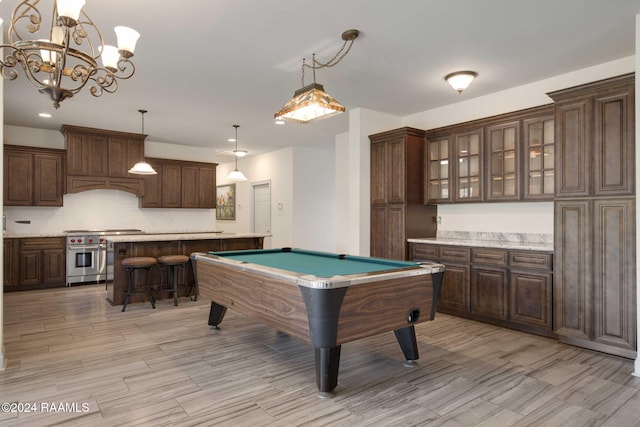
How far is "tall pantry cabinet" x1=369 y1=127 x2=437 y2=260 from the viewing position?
5.05 m

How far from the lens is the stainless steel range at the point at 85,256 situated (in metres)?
6.30

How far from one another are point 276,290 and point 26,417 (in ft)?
5.30

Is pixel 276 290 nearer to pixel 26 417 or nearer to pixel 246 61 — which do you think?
pixel 26 417

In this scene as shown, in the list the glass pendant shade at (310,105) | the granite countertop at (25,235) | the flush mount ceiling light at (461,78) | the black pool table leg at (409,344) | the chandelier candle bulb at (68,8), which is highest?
the flush mount ceiling light at (461,78)

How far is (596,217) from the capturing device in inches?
132

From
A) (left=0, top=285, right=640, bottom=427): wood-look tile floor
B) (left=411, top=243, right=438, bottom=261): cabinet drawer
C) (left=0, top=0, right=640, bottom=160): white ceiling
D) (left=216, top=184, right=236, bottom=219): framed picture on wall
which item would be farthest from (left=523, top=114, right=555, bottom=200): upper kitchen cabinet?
(left=216, top=184, right=236, bottom=219): framed picture on wall

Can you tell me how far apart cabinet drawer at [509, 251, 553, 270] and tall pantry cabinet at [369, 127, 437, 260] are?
1.36 metres

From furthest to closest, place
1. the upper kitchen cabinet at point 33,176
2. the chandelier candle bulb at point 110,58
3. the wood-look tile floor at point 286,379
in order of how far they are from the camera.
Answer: the upper kitchen cabinet at point 33,176, the chandelier candle bulb at point 110,58, the wood-look tile floor at point 286,379

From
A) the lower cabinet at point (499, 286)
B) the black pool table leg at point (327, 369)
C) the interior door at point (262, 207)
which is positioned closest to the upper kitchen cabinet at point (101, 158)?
the interior door at point (262, 207)

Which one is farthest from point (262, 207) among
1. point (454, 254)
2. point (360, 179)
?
point (454, 254)

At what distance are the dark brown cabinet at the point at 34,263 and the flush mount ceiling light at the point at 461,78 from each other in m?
6.38

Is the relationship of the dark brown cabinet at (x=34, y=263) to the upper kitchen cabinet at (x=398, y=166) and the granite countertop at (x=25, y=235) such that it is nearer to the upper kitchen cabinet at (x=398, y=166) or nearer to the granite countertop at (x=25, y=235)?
the granite countertop at (x=25, y=235)

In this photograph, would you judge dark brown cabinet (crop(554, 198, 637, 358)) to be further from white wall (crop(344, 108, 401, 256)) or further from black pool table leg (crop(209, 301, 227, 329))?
black pool table leg (crop(209, 301, 227, 329))

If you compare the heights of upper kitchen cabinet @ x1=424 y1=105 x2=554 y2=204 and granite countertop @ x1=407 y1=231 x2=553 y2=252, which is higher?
upper kitchen cabinet @ x1=424 y1=105 x2=554 y2=204
